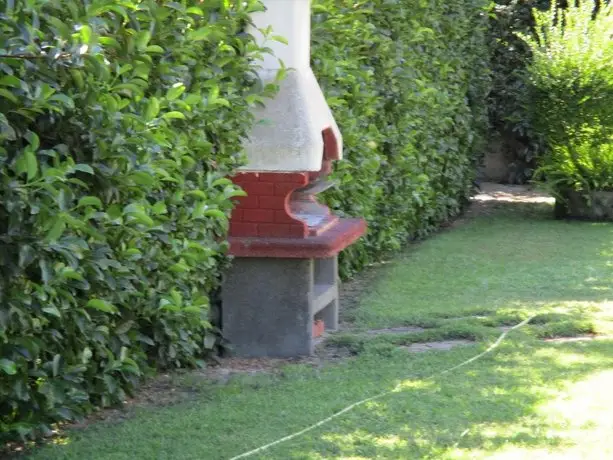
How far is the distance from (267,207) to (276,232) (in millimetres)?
142

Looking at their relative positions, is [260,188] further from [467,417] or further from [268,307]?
[467,417]

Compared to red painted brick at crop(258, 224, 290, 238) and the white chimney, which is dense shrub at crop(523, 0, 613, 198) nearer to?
the white chimney

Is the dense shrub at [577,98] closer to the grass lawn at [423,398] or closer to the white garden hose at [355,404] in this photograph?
the grass lawn at [423,398]

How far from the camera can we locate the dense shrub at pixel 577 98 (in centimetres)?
1220

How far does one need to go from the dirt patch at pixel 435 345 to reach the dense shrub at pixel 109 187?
1144 mm

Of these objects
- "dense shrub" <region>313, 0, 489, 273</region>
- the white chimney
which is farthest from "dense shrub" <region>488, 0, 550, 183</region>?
the white chimney

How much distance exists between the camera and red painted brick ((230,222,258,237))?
6.12 meters

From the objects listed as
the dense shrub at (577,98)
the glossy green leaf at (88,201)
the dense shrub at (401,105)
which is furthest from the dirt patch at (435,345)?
the dense shrub at (577,98)

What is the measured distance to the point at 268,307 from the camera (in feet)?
20.1

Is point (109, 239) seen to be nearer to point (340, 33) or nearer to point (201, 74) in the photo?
point (201, 74)

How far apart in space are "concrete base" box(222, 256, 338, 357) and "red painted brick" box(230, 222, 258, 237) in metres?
0.14

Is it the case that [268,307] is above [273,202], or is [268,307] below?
below

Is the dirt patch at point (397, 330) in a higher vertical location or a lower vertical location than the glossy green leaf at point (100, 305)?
lower

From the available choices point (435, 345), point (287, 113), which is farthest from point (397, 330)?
point (287, 113)
